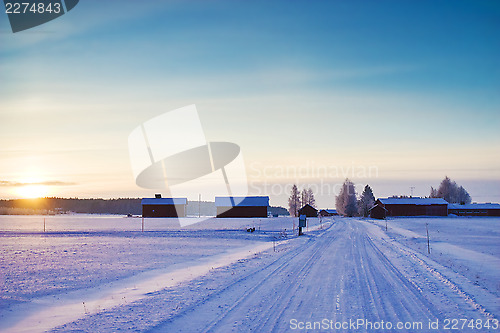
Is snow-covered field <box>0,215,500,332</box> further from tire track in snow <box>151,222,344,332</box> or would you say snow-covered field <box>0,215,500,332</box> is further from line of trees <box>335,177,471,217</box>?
line of trees <box>335,177,471,217</box>

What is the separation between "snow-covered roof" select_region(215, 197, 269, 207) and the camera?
93.6 meters

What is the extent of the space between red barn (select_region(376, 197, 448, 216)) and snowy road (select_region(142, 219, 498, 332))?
93.7 metres

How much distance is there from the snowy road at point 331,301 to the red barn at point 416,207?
93720 millimetres

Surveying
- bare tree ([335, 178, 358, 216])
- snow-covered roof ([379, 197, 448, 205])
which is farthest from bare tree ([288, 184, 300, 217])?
snow-covered roof ([379, 197, 448, 205])

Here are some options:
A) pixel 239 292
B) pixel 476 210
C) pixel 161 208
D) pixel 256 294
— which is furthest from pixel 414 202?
pixel 256 294

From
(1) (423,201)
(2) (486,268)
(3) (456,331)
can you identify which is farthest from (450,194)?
(3) (456,331)

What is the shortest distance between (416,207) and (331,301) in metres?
102

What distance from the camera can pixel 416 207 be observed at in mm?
103438

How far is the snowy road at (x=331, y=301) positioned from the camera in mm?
8375

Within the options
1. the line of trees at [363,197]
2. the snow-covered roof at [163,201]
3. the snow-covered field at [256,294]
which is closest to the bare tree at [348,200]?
the line of trees at [363,197]

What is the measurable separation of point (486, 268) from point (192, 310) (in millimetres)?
12788

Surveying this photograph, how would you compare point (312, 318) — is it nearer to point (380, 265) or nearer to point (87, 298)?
point (87, 298)

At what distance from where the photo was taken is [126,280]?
1504 cm

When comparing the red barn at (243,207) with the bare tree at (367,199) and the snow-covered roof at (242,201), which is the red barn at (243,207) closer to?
the snow-covered roof at (242,201)
